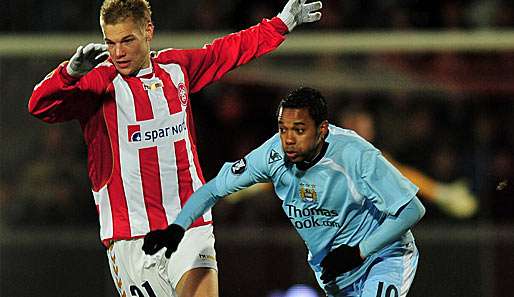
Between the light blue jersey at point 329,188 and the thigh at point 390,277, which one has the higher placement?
the light blue jersey at point 329,188

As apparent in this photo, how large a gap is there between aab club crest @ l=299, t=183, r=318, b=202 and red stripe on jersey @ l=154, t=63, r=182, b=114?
0.63 metres

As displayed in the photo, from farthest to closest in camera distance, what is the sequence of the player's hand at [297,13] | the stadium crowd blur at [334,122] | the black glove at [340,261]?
the stadium crowd blur at [334,122], the player's hand at [297,13], the black glove at [340,261]

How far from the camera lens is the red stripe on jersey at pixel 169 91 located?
4.23 m

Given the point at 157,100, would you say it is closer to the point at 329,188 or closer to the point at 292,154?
the point at 292,154

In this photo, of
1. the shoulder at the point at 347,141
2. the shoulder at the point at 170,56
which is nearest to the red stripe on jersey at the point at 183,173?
the shoulder at the point at 170,56

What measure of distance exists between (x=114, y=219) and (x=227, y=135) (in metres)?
2.74

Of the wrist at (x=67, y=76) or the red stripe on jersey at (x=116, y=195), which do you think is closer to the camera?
the wrist at (x=67, y=76)

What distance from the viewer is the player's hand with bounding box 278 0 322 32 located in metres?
4.61

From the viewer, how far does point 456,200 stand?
6.66m

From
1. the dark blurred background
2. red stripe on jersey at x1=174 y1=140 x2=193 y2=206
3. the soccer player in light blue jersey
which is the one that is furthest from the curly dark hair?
the dark blurred background

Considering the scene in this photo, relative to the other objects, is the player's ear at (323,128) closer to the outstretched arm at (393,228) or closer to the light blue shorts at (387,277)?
the outstretched arm at (393,228)

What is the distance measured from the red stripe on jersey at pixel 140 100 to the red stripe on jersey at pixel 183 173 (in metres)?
0.17

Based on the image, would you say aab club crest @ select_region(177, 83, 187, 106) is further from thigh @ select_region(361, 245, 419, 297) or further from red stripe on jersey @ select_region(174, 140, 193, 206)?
thigh @ select_region(361, 245, 419, 297)

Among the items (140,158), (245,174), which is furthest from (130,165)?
(245,174)
